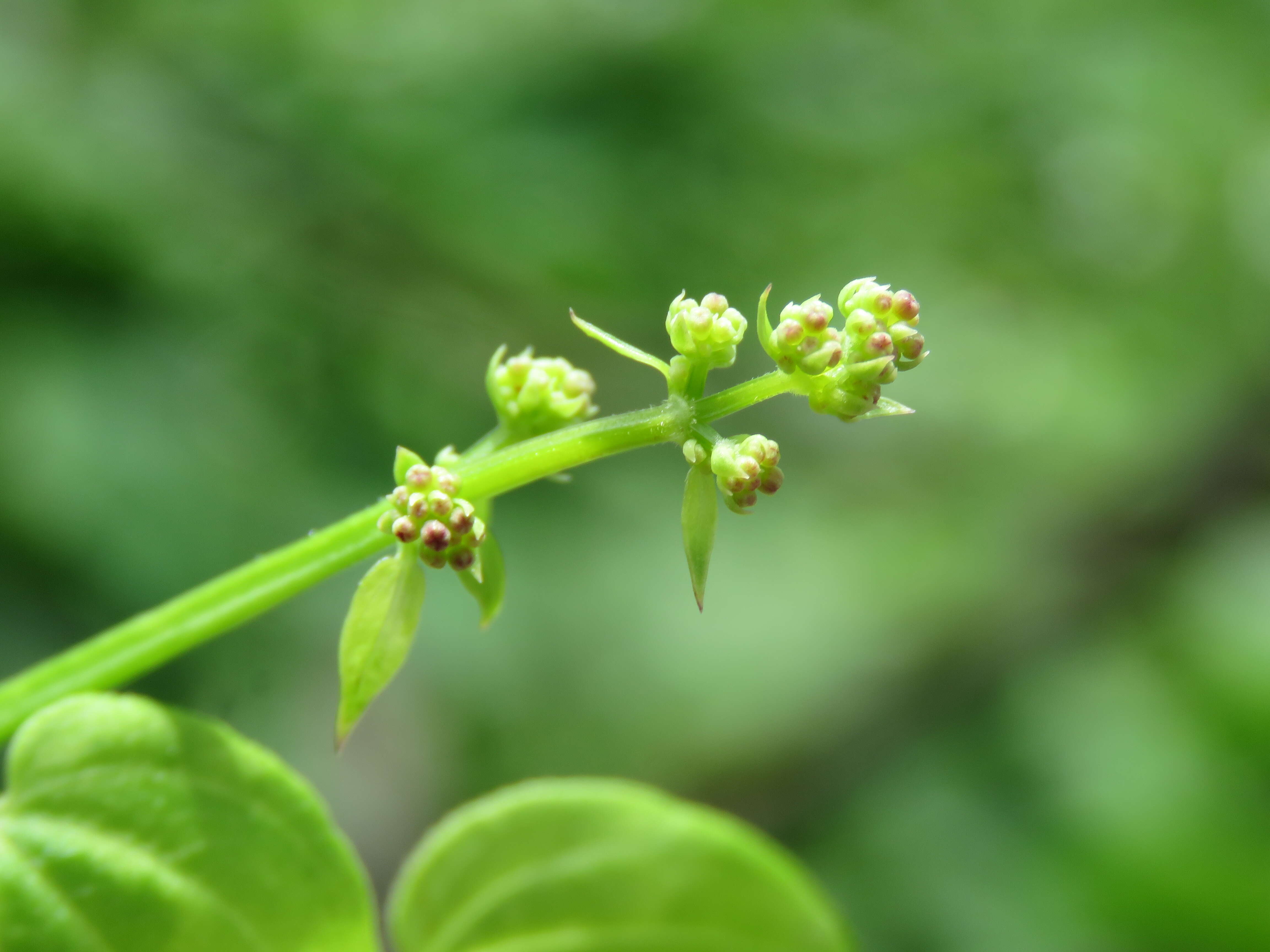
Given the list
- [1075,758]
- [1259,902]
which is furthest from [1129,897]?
[1075,758]

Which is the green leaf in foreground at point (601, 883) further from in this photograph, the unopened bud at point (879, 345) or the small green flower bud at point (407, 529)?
the unopened bud at point (879, 345)

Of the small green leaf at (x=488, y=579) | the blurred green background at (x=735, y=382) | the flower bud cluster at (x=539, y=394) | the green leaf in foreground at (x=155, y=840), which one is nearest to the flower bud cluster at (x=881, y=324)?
the flower bud cluster at (x=539, y=394)

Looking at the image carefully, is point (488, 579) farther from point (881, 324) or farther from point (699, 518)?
point (881, 324)

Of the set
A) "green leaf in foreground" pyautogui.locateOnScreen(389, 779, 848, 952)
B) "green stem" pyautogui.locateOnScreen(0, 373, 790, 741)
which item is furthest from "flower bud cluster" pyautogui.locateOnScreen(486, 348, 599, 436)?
"green leaf in foreground" pyautogui.locateOnScreen(389, 779, 848, 952)

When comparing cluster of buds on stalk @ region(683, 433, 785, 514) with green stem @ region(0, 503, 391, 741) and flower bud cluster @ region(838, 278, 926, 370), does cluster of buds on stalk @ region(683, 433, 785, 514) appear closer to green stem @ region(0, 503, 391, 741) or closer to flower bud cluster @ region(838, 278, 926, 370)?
flower bud cluster @ region(838, 278, 926, 370)

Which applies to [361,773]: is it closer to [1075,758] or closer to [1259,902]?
[1075,758]
